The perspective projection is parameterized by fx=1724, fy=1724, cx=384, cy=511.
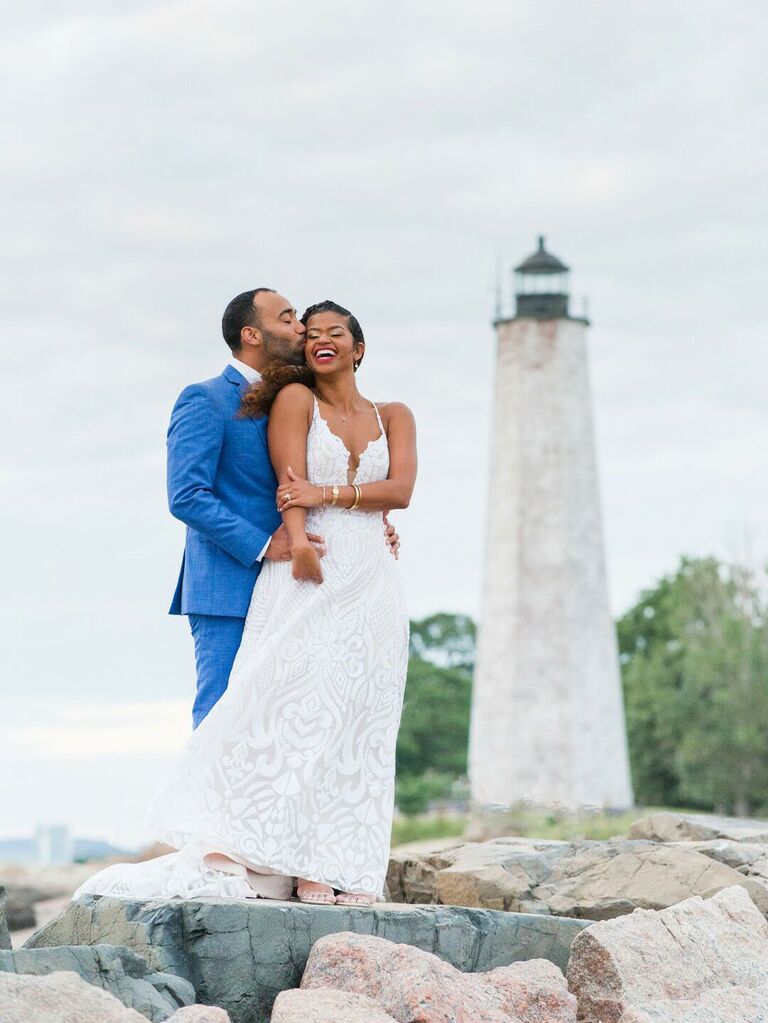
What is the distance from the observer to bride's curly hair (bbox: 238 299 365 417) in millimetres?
6902

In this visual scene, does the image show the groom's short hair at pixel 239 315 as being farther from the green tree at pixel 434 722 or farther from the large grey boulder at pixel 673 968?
the green tree at pixel 434 722

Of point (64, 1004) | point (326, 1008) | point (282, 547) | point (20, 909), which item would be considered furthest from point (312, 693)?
point (20, 909)

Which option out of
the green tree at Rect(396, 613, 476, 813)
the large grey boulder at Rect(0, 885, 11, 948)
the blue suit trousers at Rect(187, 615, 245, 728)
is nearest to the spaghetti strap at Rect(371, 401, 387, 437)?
the blue suit trousers at Rect(187, 615, 245, 728)

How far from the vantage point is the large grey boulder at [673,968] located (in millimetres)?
5984

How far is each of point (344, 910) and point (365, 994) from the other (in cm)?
72

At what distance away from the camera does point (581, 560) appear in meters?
33.3

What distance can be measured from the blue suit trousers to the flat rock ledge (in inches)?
34.9

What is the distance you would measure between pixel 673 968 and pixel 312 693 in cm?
170

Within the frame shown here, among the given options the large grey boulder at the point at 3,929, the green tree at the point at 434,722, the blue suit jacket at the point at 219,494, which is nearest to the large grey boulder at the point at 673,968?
the blue suit jacket at the point at 219,494

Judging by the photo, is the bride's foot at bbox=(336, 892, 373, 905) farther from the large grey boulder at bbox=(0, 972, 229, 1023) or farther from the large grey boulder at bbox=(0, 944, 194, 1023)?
the large grey boulder at bbox=(0, 972, 229, 1023)

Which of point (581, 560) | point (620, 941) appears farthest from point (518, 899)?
point (581, 560)

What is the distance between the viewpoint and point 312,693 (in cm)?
670

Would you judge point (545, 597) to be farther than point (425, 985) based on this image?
Yes

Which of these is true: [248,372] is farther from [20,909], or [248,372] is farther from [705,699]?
[705,699]
